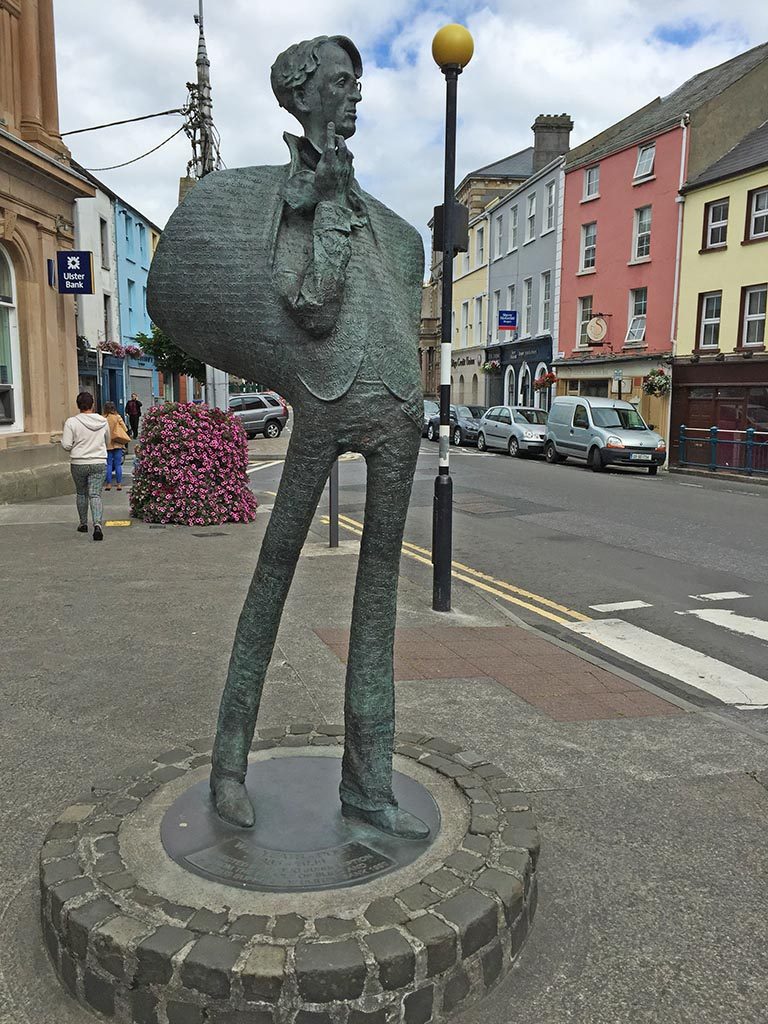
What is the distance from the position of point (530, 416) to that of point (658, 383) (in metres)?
Result: 5.06

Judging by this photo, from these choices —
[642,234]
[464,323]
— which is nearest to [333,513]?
[642,234]

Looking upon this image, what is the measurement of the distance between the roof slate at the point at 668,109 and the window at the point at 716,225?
10.8 feet

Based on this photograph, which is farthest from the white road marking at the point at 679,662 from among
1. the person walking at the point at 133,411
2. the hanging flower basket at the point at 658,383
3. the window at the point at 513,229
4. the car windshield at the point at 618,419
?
the window at the point at 513,229

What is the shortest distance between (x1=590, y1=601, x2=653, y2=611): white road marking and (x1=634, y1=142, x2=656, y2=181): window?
22679 mm

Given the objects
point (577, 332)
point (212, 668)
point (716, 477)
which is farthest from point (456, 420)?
point (212, 668)

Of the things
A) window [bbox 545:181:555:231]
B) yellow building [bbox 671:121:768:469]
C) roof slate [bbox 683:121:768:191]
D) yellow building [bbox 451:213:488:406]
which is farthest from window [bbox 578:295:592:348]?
yellow building [bbox 451:213:488:406]

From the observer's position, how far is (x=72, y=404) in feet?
49.7

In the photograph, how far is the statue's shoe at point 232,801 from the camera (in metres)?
2.95

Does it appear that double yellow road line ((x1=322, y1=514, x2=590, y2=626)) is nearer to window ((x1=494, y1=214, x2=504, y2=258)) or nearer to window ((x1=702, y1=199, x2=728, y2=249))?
window ((x1=702, y1=199, x2=728, y2=249))

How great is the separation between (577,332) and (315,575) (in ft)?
81.9

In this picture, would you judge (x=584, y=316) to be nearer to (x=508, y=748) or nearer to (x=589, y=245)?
(x=589, y=245)

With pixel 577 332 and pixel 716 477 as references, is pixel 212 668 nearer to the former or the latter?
pixel 716 477

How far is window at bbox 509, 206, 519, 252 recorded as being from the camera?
121 ft

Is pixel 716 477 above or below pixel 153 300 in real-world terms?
below
